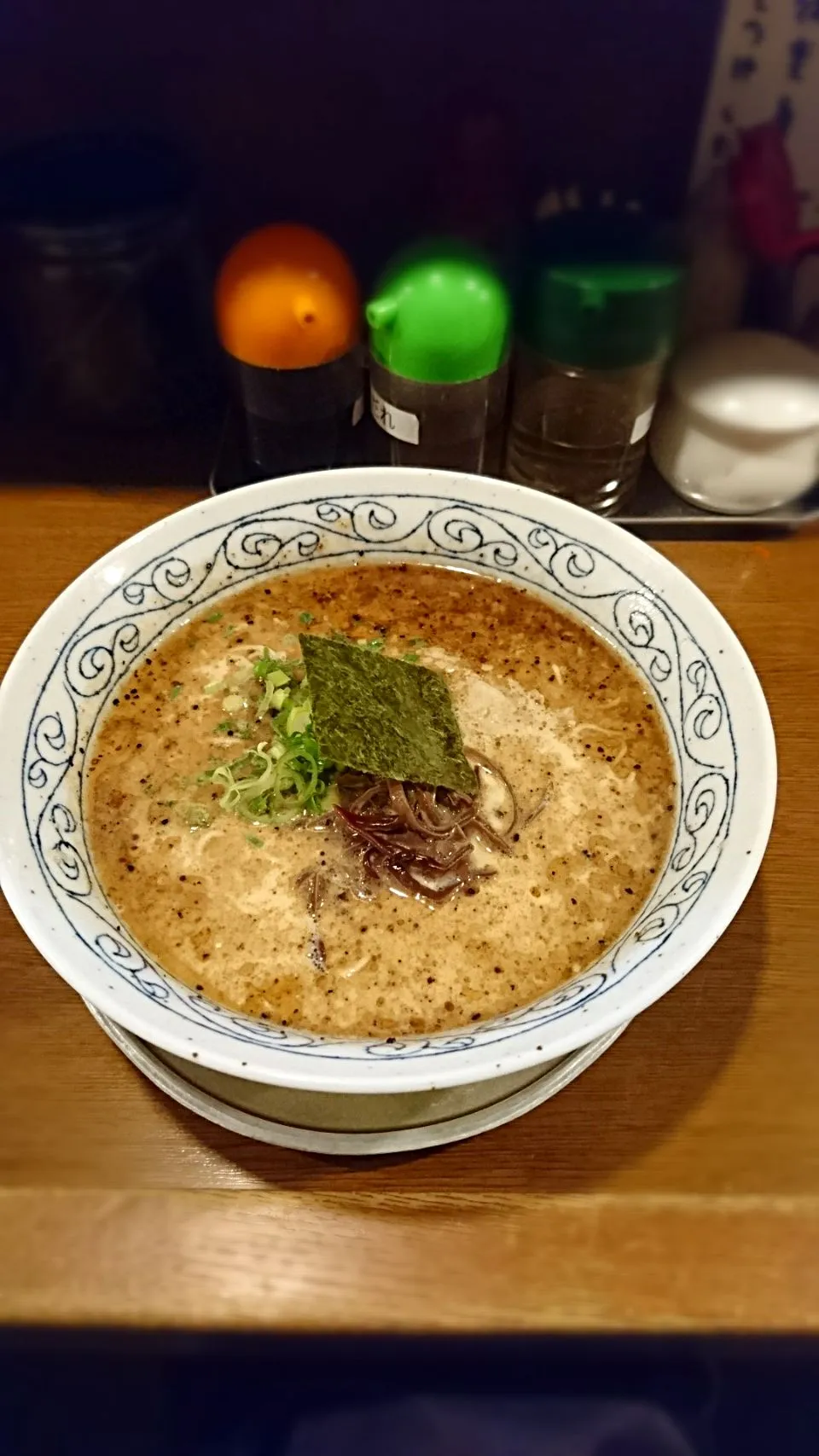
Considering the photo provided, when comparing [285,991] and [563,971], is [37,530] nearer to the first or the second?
[285,991]

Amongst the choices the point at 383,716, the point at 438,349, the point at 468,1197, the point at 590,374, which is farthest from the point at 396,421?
the point at 468,1197

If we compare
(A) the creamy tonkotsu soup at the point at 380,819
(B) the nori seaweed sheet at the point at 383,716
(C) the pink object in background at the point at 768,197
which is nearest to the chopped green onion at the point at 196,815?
(A) the creamy tonkotsu soup at the point at 380,819

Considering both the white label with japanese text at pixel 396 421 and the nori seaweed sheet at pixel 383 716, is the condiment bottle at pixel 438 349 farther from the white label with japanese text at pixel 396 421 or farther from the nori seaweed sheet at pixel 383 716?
the nori seaweed sheet at pixel 383 716

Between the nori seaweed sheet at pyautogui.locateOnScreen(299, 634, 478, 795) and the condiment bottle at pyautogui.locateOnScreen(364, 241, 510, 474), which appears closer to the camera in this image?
the nori seaweed sheet at pyautogui.locateOnScreen(299, 634, 478, 795)

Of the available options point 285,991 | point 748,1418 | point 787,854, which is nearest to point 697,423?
point 787,854

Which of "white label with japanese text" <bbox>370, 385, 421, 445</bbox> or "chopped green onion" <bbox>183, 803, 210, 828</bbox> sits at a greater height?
"white label with japanese text" <bbox>370, 385, 421, 445</bbox>

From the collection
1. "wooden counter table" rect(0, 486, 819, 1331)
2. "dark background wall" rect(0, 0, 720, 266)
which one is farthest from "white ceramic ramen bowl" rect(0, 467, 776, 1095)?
"dark background wall" rect(0, 0, 720, 266)

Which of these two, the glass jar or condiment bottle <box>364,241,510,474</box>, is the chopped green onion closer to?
condiment bottle <box>364,241,510,474</box>
